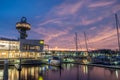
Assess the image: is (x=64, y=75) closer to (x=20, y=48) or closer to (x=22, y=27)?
(x=20, y=48)

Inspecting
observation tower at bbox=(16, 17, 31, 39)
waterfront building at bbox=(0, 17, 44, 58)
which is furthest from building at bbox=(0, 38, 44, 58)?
observation tower at bbox=(16, 17, 31, 39)

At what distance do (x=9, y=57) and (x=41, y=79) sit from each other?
3403cm

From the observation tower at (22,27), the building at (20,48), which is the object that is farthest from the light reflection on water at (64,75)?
the observation tower at (22,27)

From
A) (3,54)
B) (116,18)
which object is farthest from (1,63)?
(116,18)

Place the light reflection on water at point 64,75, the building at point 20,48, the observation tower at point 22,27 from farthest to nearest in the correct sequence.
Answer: the observation tower at point 22,27
the building at point 20,48
the light reflection on water at point 64,75

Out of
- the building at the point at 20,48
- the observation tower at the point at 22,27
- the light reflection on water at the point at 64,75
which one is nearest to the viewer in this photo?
the light reflection on water at the point at 64,75

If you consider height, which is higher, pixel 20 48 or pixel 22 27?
pixel 22 27

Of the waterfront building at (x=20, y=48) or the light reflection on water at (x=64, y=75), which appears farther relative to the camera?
the waterfront building at (x=20, y=48)

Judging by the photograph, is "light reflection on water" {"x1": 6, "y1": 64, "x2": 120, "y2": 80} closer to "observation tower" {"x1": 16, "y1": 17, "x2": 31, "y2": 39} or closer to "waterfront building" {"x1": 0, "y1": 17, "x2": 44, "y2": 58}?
"waterfront building" {"x1": 0, "y1": 17, "x2": 44, "y2": 58}

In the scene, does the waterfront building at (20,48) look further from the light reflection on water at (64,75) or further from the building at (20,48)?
the light reflection on water at (64,75)

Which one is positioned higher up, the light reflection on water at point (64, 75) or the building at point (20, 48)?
the building at point (20, 48)

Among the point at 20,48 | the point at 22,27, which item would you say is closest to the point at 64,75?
the point at 20,48

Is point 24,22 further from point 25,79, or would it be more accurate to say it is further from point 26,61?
point 25,79

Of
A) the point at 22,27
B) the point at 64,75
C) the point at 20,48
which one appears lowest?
the point at 64,75
